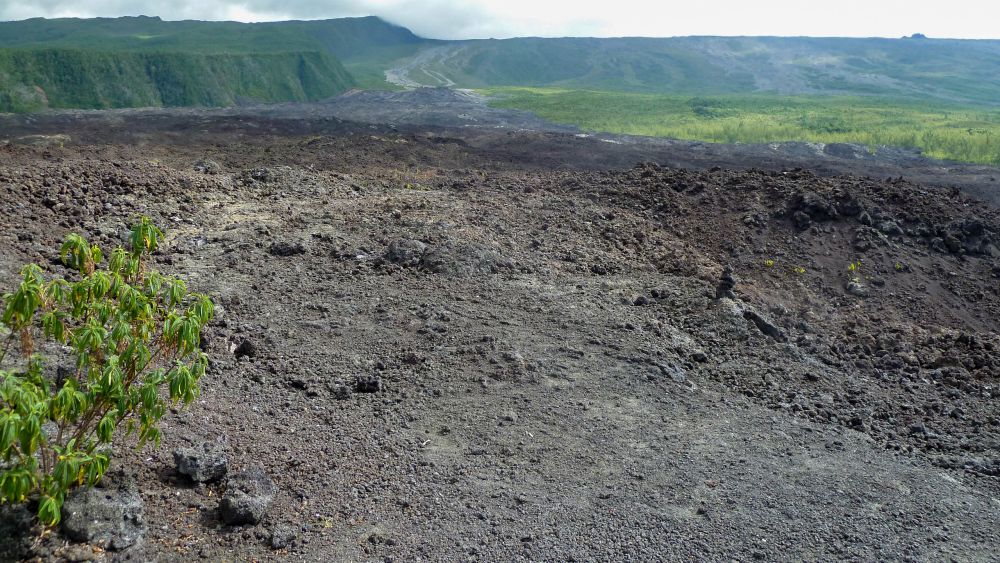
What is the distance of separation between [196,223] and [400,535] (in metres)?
9.36

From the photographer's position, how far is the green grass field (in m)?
34.8

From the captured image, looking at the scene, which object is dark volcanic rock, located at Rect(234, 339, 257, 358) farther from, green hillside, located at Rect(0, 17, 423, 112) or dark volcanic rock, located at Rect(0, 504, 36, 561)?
green hillside, located at Rect(0, 17, 423, 112)

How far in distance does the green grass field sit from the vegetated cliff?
19610 mm

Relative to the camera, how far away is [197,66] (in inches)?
2190

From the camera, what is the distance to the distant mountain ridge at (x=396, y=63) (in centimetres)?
4886

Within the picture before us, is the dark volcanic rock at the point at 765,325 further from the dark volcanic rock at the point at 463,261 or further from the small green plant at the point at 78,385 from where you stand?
the small green plant at the point at 78,385

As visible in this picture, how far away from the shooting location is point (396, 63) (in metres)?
105

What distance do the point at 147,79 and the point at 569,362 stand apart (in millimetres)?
52855

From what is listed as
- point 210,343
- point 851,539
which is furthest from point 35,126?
point 851,539

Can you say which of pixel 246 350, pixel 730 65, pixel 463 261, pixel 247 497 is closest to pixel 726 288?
pixel 463 261

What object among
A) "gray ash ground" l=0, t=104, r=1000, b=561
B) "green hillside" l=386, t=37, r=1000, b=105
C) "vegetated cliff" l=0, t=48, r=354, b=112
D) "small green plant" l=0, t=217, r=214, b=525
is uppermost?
"green hillside" l=386, t=37, r=1000, b=105

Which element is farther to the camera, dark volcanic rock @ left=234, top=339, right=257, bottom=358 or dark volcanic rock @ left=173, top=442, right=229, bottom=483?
dark volcanic rock @ left=234, top=339, right=257, bottom=358

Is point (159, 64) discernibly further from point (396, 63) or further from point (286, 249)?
point (396, 63)

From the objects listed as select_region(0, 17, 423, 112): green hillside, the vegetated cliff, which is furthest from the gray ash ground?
select_region(0, 17, 423, 112): green hillside
